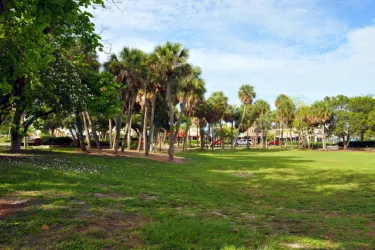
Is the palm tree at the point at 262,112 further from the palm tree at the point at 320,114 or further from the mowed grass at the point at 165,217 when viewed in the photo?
the mowed grass at the point at 165,217

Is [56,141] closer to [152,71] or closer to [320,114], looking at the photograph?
[152,71]

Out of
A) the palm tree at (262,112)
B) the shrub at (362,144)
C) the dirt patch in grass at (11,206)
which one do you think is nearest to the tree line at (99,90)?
the palm tree at (262,112)

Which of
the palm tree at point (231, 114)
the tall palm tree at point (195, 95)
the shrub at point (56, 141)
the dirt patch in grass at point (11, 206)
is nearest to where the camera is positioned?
the dirt patch in grass at point (11, 206)

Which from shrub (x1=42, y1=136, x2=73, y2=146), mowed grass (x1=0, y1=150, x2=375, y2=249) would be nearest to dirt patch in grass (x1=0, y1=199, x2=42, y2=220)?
mowed grass (x1=0, y1=150, x2=375, y2=249)

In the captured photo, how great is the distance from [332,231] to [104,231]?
15.1 feet

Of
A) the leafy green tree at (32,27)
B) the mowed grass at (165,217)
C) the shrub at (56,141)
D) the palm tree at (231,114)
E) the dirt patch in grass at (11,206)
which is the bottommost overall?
the mowed grass at (165,217)

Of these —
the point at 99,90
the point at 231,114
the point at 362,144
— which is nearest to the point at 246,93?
the point at 231,114

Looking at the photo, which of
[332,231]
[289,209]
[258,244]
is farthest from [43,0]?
[289,209]

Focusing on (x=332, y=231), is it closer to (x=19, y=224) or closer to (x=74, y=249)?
(x=74, y=249)

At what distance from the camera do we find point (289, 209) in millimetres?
8961

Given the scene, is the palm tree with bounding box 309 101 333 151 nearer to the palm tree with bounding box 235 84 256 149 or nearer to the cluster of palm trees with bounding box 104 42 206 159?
the palm tree with bounding box 235 84 256 149

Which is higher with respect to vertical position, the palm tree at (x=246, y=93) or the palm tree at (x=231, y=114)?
the palm tree at (x=246, y=93)

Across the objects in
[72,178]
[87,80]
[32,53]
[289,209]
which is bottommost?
[289,209]

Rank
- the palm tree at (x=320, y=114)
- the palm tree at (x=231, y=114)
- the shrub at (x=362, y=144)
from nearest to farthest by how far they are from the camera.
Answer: the palm tree at (x=231, y=114) → the palm tree at (x=320, y=114) → the shrub at (x=362, y=144)
